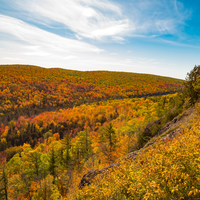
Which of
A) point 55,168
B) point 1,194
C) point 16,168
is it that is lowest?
point 16,168

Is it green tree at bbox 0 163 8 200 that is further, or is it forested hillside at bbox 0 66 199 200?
green tree at bbox 0 163 8 200

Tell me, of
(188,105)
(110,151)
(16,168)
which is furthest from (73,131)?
(188,105)

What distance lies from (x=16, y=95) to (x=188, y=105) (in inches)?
8349

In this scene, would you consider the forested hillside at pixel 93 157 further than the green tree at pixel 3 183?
No

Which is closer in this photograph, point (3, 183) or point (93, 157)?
point (3, 183)

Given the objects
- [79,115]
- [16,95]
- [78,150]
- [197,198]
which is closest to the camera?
[197,198]

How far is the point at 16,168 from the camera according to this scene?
42.4 meters

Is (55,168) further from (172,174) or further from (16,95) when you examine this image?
(16,95)

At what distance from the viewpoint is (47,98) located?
18688 centimetres

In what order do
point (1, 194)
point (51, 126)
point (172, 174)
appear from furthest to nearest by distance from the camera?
point (51, 126), point (1, 194), point (172, 174)

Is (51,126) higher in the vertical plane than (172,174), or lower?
lower

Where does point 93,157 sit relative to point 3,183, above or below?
below

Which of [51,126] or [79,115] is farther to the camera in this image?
[79,115]

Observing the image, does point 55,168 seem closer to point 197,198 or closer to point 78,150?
point 78,150
